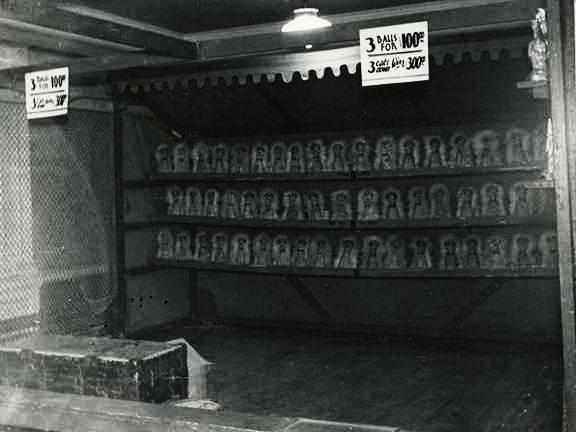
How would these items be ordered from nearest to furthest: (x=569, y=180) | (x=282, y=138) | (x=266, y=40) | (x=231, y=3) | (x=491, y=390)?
1. (x=569, y=180)
2. (x=266, y=40)
3. (x=491, y=390)
4. (x=231, y=3)
5. (x=282, y=138)

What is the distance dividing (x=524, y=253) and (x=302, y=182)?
8.34ft

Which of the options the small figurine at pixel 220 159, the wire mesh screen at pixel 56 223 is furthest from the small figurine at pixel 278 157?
the wire mesh screen at pixel 56 223

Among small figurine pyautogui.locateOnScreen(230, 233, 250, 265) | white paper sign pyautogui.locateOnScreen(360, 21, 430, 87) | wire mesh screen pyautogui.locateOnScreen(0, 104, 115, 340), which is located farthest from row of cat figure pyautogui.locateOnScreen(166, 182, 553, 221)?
white paper sign pyautogui.locateOnScreen(360, 21, 430, 87)

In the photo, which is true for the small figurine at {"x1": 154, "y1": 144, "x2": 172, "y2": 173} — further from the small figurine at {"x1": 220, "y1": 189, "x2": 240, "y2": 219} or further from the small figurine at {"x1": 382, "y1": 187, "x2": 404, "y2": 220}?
the small figurine at {"x1": 382, "y1": 187, "x2": 404, "y2": 220}

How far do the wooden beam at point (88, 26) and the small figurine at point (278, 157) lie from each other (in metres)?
3.70

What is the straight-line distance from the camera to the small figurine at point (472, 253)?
738cm

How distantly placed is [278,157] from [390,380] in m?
2.97

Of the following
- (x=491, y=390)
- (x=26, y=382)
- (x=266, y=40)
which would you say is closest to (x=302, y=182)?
(x=491, y=390)

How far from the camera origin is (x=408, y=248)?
25.4 ft

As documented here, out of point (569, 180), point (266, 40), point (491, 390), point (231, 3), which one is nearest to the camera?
point (569, 180)

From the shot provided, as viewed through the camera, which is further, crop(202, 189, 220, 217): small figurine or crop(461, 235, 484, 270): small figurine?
crop(202, 189, 220, 217): small figurine

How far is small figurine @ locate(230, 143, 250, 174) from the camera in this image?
830 centimetres

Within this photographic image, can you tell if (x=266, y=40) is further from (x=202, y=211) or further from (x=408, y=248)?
(x=202, y=211)

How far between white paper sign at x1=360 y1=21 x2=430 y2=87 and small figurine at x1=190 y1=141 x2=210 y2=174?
4.63 m
